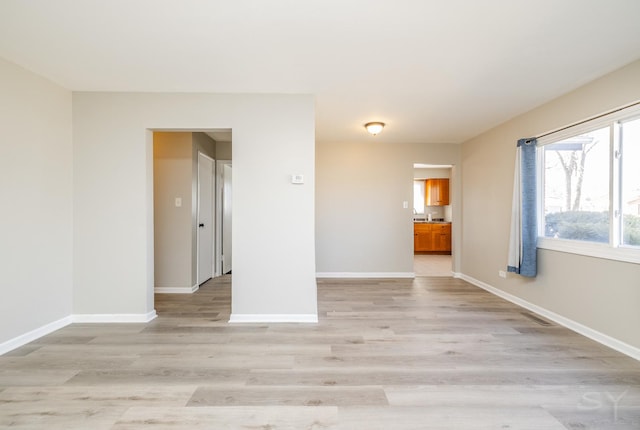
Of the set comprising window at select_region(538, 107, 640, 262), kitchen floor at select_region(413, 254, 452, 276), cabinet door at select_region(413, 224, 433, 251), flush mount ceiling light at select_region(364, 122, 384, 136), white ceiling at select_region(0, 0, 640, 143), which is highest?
white ceiling at select_region(0, 0, 640, 143)

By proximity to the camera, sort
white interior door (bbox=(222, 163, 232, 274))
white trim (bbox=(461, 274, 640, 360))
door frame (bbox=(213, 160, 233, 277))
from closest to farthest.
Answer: white trim (bbox=(461, 274, 640, 360))
door frame (bbox=(213, 160, 233, 277))
white interior door (bbox=(222, 163, 232, 274))

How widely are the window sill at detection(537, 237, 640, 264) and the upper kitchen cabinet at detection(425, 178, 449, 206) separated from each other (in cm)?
537

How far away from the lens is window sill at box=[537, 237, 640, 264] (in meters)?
2.42

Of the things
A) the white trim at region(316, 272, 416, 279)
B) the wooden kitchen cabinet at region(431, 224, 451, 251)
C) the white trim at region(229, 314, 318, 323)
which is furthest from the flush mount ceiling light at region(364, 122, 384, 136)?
the wooden kitchen cabinet at region(431, 224, 451, 251)

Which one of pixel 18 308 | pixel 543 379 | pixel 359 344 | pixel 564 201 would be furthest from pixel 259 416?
pixel 564 201

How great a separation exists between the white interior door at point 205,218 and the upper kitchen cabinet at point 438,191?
6.43 m

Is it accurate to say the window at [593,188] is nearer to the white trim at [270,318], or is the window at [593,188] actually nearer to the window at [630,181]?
the window at [630,181]

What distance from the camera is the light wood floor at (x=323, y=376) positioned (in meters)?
1.63

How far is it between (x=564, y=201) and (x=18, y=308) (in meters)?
5.44

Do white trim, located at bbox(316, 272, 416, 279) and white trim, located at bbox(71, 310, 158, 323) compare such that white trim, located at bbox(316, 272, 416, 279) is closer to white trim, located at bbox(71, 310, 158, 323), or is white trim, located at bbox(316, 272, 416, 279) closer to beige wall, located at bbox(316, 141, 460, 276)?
beige wall, located at bbox(316, 141, 460, 276)

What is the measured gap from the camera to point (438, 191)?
866 centimetres

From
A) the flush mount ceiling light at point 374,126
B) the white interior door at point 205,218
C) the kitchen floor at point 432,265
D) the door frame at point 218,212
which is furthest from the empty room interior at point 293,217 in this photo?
the kitchen floor at point 432,265

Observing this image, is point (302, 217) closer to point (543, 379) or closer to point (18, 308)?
point (543, 379)

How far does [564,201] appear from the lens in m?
3.22
